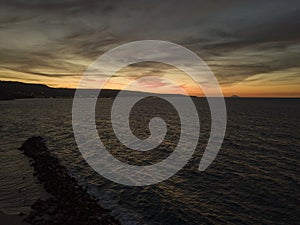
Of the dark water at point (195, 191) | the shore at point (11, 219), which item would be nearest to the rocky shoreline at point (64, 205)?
the shore at point (11, 219)

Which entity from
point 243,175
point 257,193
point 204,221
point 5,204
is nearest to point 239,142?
point 243,175

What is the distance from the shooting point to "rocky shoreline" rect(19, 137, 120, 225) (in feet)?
51.5

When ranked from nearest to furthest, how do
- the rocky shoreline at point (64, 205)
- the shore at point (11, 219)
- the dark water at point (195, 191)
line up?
the shore at point (11, 219)
the rocky shoreline at point (64, 205)
the dark water at point (195, 191)

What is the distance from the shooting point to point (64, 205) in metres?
17.7

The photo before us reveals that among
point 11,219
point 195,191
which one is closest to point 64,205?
point 11,219

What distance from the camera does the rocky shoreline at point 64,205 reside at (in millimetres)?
15688

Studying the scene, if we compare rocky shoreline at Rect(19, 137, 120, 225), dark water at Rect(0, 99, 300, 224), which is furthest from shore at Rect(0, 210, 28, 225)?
dark water at Rect(0, 99, 300, 224)

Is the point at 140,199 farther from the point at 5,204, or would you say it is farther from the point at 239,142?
the point at 239,142

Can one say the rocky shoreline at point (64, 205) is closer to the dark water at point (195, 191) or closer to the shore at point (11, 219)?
the shore at point (11, 219)

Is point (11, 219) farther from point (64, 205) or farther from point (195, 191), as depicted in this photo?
point (195, 191)

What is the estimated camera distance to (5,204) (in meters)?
17.2

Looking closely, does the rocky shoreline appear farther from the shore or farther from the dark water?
the dark water

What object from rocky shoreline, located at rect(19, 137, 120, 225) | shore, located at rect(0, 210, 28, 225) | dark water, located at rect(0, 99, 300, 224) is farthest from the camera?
dark water, located at rect(0, 99, 300, 224)

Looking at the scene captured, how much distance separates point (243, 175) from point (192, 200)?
978 cm
